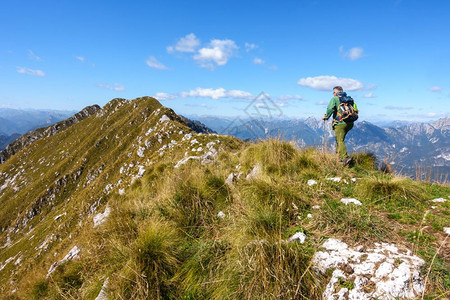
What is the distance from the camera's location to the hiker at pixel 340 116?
361 inches

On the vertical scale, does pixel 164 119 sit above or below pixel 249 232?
above

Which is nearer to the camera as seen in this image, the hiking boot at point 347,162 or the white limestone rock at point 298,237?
the white limestone rock at point 298,237

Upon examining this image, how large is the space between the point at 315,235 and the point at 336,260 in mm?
766

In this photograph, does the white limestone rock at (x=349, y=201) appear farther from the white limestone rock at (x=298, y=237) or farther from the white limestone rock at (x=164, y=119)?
the white limestone rock at (x=164, y=119)

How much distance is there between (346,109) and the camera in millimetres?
9195

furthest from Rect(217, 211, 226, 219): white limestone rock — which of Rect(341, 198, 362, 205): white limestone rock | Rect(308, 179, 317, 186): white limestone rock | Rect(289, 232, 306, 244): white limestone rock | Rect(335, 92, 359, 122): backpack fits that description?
Rect(335, 92, 359, 122): backpack

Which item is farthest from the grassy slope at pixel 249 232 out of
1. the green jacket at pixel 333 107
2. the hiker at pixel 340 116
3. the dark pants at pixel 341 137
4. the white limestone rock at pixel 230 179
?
the green jacket at pixel 333 107

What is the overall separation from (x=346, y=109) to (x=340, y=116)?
1.18 feet

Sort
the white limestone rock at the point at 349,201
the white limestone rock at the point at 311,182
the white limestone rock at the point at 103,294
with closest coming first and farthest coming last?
the white limestone rock at the point at 103,294 → the white limestone rock at the point at 349,201 → the white limestone rock at the point at 311,182

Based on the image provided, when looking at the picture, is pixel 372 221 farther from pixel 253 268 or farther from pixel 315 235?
pixel 253 268

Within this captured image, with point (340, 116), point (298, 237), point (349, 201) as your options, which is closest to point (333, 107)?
point (340, 116)

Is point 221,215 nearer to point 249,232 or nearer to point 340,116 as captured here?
point 249,232

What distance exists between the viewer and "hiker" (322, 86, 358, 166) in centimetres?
917

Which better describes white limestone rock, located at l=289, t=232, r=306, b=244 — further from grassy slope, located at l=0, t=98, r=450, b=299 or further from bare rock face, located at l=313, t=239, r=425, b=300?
bare rock face, located at l=313, t=239, r=425, b=300
